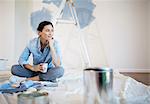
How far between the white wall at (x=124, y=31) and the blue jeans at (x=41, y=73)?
851mm

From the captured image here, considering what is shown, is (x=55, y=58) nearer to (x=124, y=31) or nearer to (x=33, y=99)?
(x=33, y=99)

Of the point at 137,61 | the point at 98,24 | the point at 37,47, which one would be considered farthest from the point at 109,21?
the point at 37,47

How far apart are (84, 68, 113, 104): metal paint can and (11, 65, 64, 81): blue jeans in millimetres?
508

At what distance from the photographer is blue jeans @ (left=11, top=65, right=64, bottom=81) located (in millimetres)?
981

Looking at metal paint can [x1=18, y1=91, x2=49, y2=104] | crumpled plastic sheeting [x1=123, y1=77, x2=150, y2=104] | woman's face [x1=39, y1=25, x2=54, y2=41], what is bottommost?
crumpled plastic sheeting [x1=123, y1=77, x2=150, y2=104]

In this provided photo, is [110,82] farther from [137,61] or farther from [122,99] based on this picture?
[137,61]

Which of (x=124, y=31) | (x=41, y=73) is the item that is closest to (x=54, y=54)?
(x=41, y=73)

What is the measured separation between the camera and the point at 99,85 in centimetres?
46

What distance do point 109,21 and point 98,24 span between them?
102mm

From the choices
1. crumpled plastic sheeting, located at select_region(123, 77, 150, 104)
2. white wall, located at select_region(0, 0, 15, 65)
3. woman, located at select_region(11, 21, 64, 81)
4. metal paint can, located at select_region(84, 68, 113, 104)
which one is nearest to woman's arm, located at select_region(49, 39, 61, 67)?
woman, located at select_region(11, 21, 64, 81)

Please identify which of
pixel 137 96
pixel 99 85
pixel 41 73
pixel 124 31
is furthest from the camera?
pixel 124 31

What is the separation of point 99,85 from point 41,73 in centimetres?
60

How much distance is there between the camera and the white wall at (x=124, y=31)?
5.82 feet

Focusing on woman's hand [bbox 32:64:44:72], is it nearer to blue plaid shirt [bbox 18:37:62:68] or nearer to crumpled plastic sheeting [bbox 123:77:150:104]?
blue plaid shirt [bbox 18:37:62:68]
